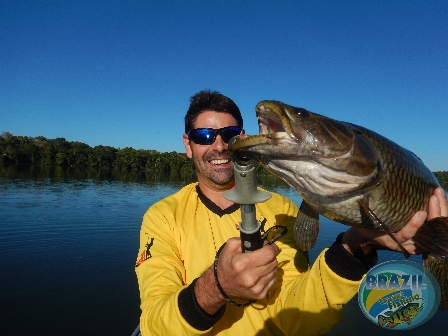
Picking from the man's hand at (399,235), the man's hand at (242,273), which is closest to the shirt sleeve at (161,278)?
the man's hand at (242,273)

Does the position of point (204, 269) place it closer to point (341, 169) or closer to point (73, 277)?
point (341, 169)

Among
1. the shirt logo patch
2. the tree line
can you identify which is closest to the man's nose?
the shirt logo patch

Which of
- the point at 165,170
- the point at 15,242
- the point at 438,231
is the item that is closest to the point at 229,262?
the point at 438,231

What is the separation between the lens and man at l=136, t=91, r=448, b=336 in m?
2.00

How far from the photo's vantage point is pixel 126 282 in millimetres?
10438

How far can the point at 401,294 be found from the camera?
264cm

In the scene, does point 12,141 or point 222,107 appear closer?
point 222,107

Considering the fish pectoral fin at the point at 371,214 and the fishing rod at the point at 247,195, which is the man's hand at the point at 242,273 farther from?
the fish pectoral fin at the point at 371,214

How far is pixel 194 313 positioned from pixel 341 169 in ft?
4.41

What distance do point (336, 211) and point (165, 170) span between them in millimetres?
108779

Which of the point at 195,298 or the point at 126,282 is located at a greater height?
the point at 195,298

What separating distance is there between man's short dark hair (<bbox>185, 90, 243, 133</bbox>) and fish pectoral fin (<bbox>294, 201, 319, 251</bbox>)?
189 centimetres

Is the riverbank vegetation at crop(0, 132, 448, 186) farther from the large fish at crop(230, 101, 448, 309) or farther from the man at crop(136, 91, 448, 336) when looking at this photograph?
the large fish at crop(230, 101, 448, 309)

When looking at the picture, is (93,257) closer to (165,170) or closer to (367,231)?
(367,231)
